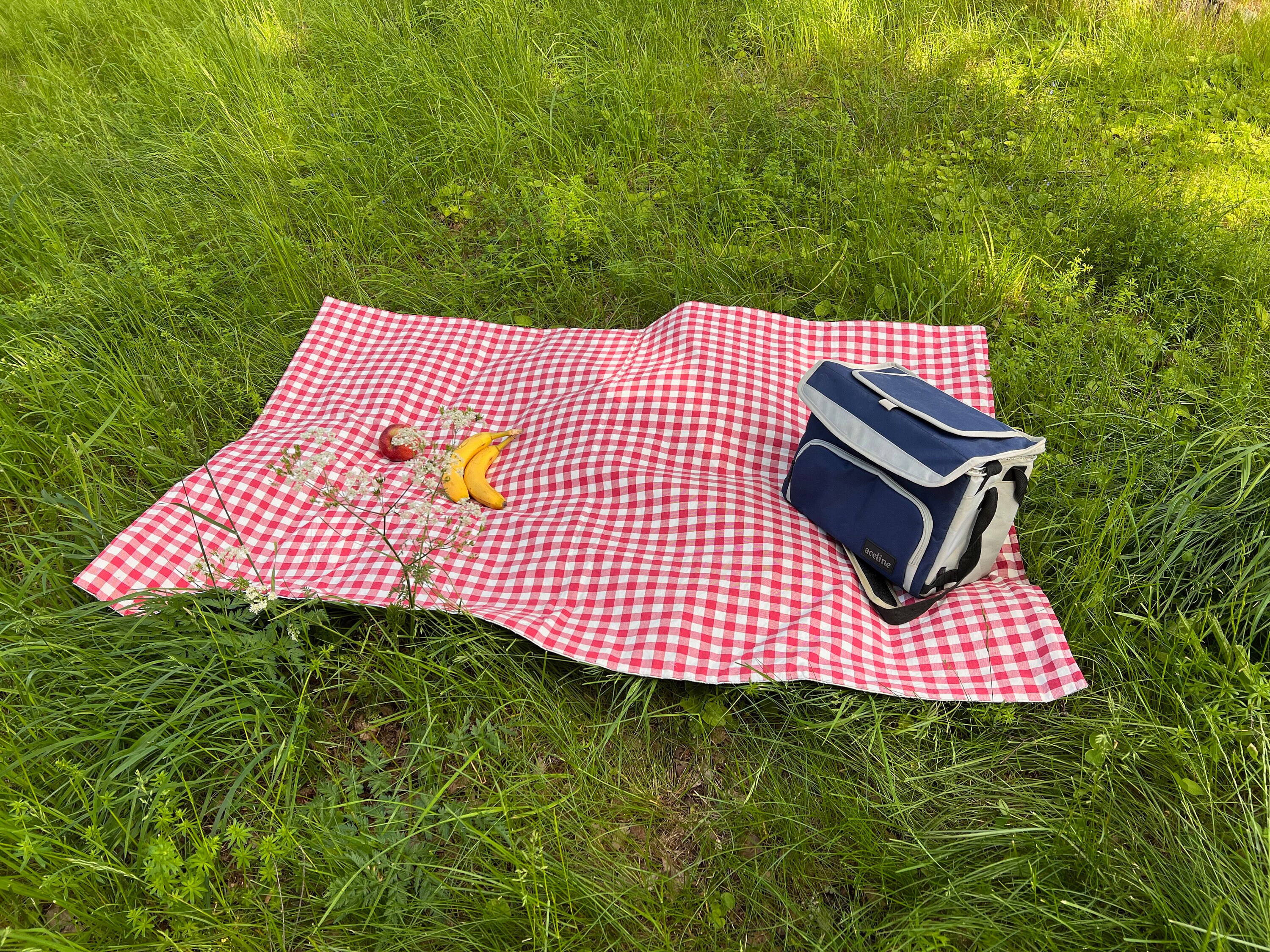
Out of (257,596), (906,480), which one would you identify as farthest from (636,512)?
(257,596)

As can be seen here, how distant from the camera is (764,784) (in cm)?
203

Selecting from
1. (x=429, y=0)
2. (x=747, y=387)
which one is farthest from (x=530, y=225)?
(x=429, y=0)

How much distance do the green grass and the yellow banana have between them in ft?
1.83

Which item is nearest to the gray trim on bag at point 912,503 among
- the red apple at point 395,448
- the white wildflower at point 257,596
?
the red apple at point 395,448

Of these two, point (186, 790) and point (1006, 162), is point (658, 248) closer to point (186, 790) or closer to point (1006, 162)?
point (1006, 162)

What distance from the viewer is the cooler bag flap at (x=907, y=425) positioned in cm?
220

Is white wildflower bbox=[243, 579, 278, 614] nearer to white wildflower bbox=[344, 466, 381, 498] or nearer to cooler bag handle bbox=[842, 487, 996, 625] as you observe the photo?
white wildflower bbox=[344, 466, 381, 498]

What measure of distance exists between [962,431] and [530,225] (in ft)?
8.21

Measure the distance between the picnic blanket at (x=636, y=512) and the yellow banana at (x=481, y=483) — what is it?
6cm

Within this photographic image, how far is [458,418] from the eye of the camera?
94.9 inches

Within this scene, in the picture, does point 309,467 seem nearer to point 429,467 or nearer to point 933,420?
point 429,467

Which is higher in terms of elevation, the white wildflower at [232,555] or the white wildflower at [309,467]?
the white wildflower at [309,467]

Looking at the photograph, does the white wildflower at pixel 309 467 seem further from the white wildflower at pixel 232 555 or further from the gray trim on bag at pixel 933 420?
the gray trim on bag at pixel 933 420

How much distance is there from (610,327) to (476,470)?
3.51 ft
